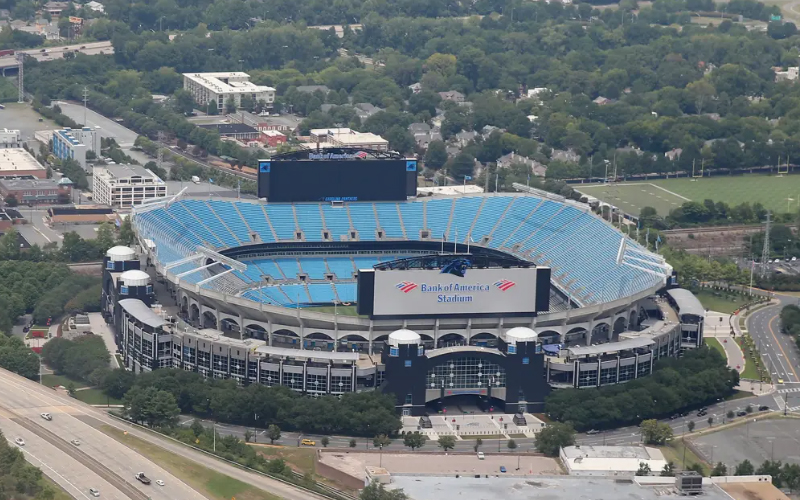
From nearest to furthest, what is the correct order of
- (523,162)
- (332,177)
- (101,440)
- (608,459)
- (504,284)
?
1. (608,459)
2. (101,440)
3. (504,284)
4. (332,177)
5. (523,162)

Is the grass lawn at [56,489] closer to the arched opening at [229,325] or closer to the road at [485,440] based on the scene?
the road at [485,440]

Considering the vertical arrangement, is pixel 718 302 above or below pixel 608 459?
below

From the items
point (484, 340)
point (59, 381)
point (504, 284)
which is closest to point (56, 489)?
point (59, 381)

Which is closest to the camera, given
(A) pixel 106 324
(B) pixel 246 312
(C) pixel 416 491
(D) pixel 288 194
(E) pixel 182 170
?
(C) pixel 416 491

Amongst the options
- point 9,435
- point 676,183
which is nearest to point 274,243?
point 9,435

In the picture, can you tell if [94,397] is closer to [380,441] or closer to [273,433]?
[273,433]

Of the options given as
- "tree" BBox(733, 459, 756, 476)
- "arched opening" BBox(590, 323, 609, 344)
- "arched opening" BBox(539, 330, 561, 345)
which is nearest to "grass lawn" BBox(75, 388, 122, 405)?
"arched opening" BBox(539, 330, 561, 345)

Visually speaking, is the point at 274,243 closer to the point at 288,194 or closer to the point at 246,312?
Result: the point at 288,194
